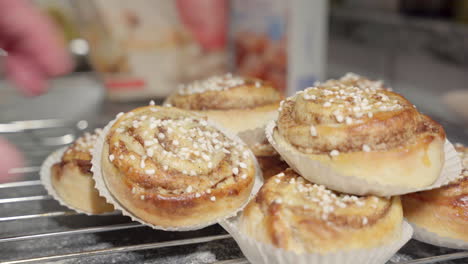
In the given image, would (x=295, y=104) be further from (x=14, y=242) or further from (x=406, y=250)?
(x=14, y=242)

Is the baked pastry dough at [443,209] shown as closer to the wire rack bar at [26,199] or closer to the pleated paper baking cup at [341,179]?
the pleated paper baking cup at [341,179]

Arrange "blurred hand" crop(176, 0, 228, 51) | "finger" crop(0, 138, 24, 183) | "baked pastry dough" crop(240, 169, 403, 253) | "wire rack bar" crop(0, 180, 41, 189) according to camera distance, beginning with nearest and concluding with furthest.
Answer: "baked pastry dough" crop(240, 169, 403, 253) → "finger" crop(0, 138, 24, 183) → "wire rack bar" crop(0, 180, 41, 189) → "blurred hand" crop(176, 0, 228, 51)

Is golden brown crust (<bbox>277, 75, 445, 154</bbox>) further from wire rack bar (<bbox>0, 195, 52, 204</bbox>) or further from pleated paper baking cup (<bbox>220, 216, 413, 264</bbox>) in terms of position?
wire rack bar (<bbox>0, 195, 52, 204</bbox>)

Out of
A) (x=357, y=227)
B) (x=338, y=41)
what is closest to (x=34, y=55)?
(x=357, y=227)

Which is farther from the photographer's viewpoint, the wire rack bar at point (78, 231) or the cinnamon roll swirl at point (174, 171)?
A: the wire rack bar at point (78, 231)

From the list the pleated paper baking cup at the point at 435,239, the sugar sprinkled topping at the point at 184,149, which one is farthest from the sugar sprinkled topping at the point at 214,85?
the pleated paper baking cup at the point at 435,239

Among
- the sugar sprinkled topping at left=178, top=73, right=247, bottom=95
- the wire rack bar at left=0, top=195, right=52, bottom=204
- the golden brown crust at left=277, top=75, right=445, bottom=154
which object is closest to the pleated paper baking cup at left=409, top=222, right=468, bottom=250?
the golden brown crust at left=277, top=75, right=445, bottom=154

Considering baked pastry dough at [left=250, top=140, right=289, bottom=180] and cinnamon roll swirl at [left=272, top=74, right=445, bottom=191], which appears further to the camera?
baked pastry dough at [left=250, top=140, right=289, bottom=180]
